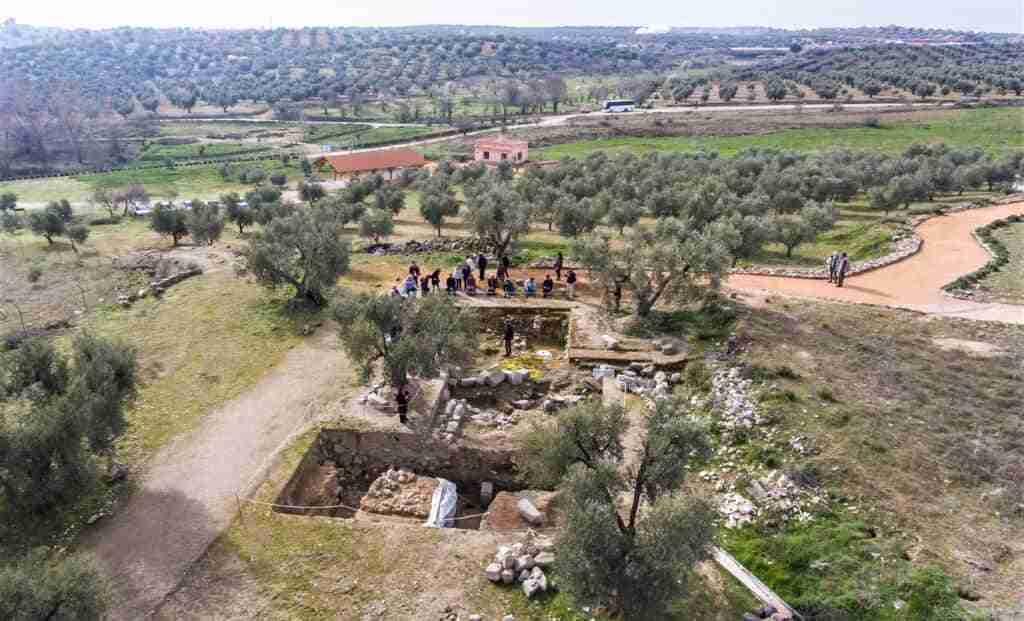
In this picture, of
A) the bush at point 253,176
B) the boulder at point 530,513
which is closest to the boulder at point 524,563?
the boulder at point 530,513

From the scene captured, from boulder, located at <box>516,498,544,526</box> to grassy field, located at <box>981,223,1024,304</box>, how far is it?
26037 millimetres

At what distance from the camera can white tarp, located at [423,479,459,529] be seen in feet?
59.0

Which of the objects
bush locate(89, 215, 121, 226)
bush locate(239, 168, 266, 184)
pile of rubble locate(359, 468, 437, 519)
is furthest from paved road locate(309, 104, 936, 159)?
pile of rubble locate(359, 468, 437, 519)

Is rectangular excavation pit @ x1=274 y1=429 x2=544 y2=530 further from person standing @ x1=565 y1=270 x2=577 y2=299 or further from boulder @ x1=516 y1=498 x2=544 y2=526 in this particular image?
person standing @ x1=565 y1=270 x2=577 y2=299

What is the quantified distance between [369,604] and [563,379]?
40.8 feet

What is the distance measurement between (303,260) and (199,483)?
15173mm

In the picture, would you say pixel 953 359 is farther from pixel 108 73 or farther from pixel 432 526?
pixel 108 73

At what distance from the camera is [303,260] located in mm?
31766

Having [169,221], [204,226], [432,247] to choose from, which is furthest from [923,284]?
[169,221]

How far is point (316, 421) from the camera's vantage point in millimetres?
21625

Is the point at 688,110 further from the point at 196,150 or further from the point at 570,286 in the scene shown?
the point at 570,286

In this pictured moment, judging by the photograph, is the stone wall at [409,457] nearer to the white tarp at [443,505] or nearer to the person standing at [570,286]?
the white tarp at [443,505]

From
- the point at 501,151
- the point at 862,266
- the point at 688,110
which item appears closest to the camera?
the point at 862,266

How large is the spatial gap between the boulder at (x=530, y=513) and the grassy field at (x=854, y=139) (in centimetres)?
6821
